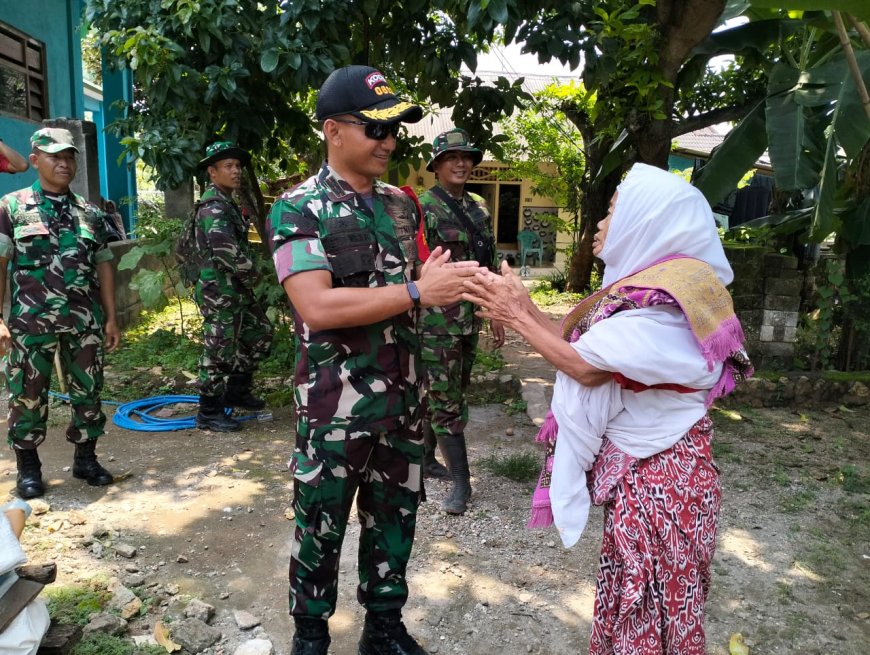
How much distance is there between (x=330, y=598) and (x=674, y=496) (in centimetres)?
125

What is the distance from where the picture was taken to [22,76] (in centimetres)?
879

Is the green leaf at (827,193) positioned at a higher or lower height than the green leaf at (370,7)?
lower

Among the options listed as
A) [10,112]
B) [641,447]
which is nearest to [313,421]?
[641,447]

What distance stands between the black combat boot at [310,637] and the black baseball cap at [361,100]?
174cm

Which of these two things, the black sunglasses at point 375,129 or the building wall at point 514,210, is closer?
the black sunglasses at point 375,129

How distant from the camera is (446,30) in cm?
519

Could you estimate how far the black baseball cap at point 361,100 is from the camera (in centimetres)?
229

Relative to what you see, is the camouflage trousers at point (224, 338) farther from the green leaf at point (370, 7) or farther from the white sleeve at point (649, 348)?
the white sleeve at point (649, 348)

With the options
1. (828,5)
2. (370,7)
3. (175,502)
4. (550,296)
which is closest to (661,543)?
(828,5)

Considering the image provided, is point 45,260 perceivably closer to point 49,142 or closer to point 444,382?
point 49,142

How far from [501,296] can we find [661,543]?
33.9 inches

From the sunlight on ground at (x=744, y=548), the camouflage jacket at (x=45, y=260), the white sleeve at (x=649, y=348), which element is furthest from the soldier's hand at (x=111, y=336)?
the sunlight on ground at (x=744, y=548)

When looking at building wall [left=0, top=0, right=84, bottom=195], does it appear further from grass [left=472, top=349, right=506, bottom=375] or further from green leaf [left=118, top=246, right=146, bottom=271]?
grass [left=472, top=349, right=506, bottom=375]

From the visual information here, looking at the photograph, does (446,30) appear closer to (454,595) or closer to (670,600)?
(454,595)
